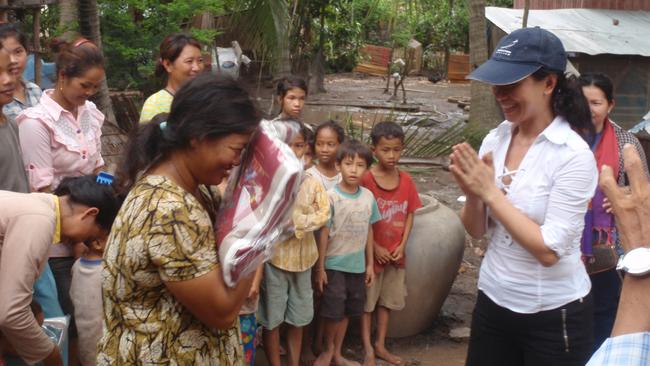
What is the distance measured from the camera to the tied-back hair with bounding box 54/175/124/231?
309cm

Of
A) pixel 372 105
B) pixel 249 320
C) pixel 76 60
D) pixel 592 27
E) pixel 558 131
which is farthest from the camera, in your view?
pixel 372 105

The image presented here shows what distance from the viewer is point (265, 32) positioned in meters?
8.80

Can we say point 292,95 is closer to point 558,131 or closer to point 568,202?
point 558,131

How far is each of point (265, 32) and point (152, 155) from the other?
6915 millimetres

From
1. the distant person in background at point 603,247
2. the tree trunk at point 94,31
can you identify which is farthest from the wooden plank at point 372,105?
the distant person in background at point 603,247

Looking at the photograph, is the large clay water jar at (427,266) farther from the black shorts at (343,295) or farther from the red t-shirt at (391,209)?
the black shorts at (343,295)

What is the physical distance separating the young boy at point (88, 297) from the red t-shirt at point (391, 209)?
182cm

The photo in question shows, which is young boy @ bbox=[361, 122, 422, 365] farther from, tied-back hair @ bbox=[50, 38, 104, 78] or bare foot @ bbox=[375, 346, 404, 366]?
tied-back hair @ bbox=[50, 38, 104, 78]

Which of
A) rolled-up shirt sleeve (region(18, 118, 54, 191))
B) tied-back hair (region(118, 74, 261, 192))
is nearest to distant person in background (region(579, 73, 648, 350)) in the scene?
tied-back hair (region(118, 74, 261, 192))

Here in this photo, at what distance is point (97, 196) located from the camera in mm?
3098

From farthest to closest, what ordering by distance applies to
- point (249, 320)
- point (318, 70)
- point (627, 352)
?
1. point (318, 70)
2. point (249, 320)
3. point (627, 352)

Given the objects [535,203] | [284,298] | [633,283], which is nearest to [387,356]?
[284,298]

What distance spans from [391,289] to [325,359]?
606mm

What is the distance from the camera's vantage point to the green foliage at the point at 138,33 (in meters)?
9.15
